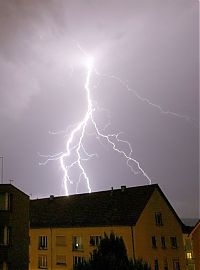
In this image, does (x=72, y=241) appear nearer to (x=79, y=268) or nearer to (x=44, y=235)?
(x=44, y=235)

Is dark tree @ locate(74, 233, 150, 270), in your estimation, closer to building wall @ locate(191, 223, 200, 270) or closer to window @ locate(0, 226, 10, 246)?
window @ locate(0, 226, 10, 246)

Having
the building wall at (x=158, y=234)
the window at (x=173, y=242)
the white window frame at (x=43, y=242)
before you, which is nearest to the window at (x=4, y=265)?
the white window frame at (x=43, y=242)

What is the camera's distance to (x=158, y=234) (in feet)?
124

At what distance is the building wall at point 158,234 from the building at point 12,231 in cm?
1046

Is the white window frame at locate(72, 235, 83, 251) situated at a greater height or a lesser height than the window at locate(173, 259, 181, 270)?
greater

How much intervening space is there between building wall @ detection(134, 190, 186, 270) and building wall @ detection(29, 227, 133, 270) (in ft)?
5.90

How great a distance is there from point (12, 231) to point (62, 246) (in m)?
9.12

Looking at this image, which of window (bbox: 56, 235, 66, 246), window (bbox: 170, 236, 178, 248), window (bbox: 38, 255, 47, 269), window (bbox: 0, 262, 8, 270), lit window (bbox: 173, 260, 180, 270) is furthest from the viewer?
window (bbox: 38, 255, 47, 269)

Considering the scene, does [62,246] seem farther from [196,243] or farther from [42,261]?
[196,243]

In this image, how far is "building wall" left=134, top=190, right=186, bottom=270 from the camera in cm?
3550

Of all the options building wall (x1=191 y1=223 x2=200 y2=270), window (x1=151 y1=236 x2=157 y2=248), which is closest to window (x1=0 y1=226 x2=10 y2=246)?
window (x1=151 y1=236 x2=157 y2=248)

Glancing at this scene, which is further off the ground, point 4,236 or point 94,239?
point 4,236

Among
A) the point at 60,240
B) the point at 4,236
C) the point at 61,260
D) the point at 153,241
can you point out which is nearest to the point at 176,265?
the point at 153,241

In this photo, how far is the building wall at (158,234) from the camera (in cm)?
3550
